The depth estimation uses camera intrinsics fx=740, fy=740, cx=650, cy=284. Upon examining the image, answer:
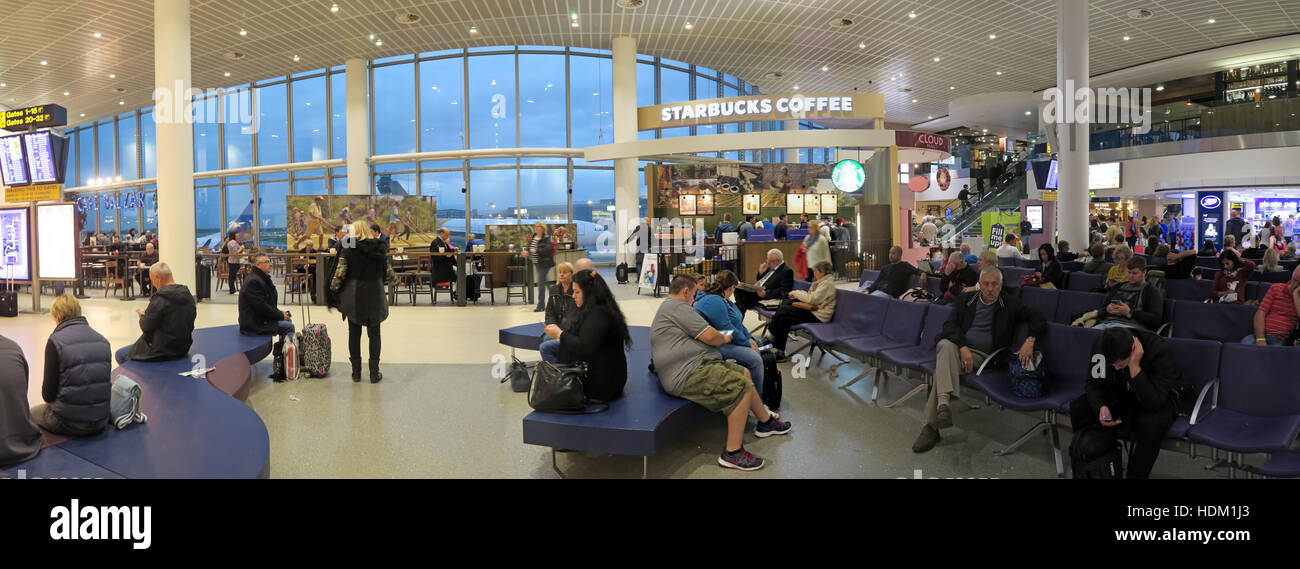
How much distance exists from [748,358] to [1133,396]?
2025 millimetres

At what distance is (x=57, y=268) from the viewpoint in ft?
35.6

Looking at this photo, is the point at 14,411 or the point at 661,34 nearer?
the point at 14,411

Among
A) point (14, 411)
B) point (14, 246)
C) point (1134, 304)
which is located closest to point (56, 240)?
point (14, 246)

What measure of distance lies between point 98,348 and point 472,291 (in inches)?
354

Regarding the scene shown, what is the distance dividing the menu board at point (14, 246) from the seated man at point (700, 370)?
37.8 ft

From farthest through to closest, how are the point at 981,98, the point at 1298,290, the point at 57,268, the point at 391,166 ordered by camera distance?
1. the point at 981,98
2. the point at 391,166
3. the point at 57,268
4. the point at 1298,290

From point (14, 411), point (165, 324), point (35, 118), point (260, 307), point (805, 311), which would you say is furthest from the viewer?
point (35, 118)

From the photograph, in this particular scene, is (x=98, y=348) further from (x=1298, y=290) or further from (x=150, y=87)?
(x=150, y=87)

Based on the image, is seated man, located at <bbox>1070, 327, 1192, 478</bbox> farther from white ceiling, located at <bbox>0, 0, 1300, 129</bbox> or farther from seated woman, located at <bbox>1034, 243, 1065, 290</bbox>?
white ceiling, located at <bbox>0, 0, 1300, 129</bbox>

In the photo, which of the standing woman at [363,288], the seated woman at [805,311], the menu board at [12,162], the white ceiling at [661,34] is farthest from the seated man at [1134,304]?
the menu board at [12,162]

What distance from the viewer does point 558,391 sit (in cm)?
375

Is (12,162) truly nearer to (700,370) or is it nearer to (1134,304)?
(700,370)
